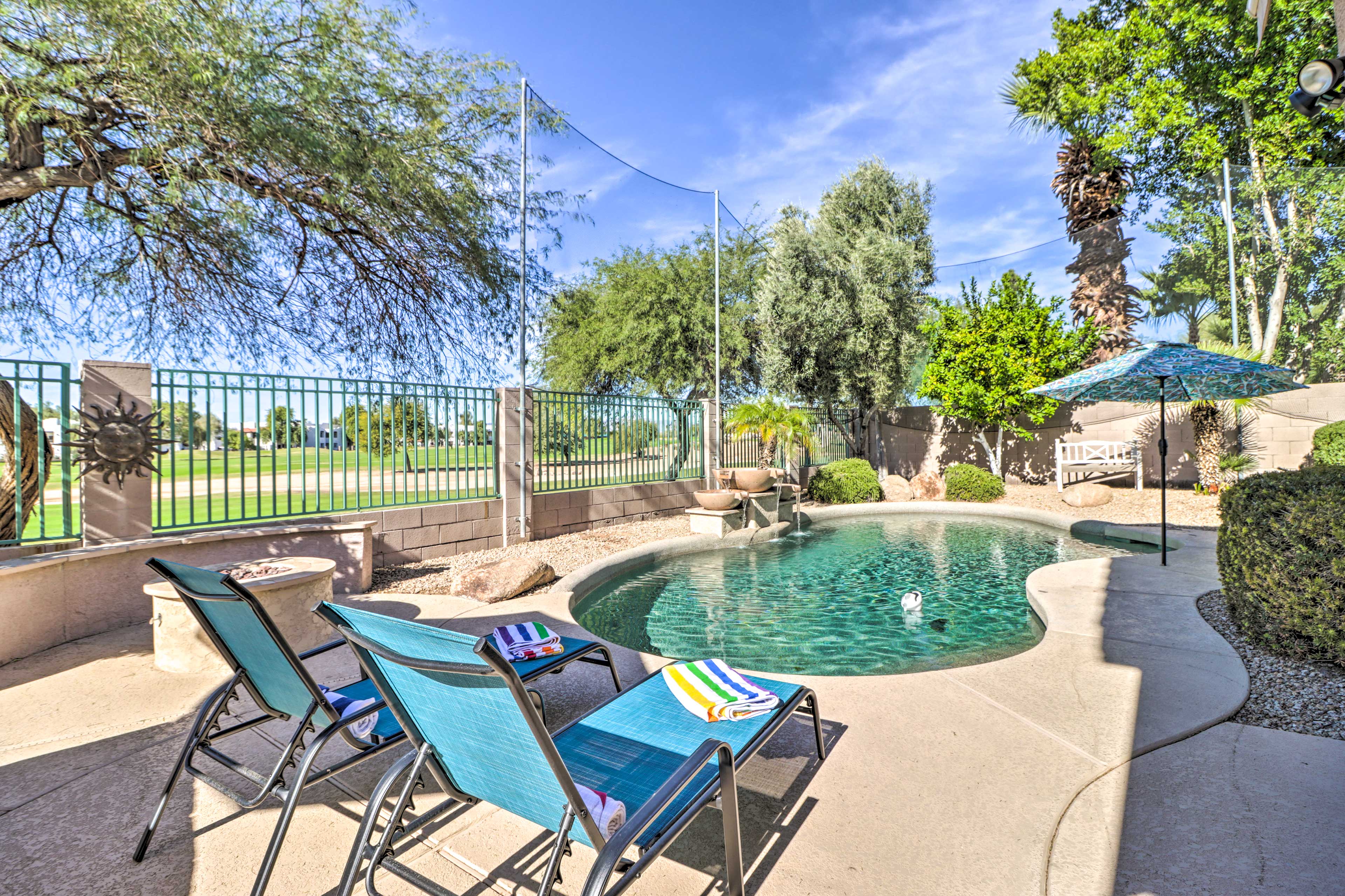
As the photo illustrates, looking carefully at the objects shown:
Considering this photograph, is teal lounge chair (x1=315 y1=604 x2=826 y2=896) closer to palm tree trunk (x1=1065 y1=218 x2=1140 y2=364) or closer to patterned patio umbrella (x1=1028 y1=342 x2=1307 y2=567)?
patterned patio umbrella (x1=1028 y1=342 x2=1307 y2=567)

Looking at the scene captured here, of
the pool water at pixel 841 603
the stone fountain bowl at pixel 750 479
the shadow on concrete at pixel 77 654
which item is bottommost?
the pool water at pixel 841 603

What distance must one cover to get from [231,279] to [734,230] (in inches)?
548

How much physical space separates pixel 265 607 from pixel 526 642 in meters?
1.52

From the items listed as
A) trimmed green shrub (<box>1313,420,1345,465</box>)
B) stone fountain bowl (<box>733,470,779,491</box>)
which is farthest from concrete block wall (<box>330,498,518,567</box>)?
trimmed green shrub (<box>1313,420,1345,465</box>)

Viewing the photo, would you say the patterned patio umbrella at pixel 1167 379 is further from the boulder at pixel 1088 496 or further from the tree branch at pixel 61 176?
the tree branch at pixel 61 176

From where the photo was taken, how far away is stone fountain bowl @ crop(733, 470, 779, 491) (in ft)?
33.3

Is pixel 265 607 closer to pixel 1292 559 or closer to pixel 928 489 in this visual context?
pixel 1292 559

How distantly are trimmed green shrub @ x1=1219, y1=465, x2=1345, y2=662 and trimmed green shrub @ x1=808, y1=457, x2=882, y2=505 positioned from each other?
8877 millimetres

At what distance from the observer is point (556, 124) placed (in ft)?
26.9

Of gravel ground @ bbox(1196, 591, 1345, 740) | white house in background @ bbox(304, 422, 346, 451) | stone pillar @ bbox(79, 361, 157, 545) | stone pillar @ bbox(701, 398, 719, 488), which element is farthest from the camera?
stone pillar @ bbox(701, 398, 719, 488)

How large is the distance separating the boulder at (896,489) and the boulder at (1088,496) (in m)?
3.01

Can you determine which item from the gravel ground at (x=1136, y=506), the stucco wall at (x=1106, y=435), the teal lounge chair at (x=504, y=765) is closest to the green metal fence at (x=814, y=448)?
the stucco wall at (x=1106, y=435)

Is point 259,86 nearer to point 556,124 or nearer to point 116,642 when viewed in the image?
point 556,124

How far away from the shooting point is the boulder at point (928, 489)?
44.4 ft
